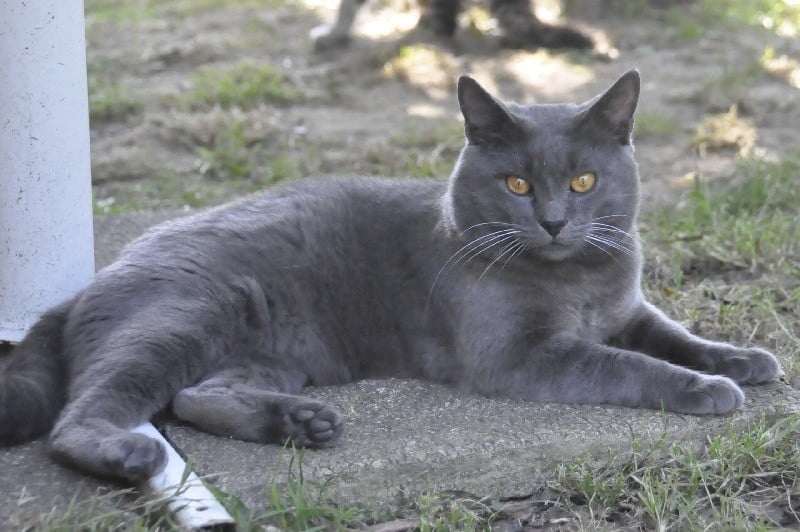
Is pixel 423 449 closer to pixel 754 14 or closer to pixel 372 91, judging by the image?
pixel 372 91

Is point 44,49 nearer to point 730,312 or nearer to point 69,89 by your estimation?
point 69,89

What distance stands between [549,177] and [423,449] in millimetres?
807

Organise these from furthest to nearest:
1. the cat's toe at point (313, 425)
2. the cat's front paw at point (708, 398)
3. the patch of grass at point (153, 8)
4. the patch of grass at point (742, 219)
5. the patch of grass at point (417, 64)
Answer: the patch of grass at point (153, 8), the patch of grass at point (417, 64), the patch of grass at point (742, 219), the cat's front paw at point (708, 398), the cat's toe at point (313, 425)

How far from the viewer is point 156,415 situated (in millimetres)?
2629

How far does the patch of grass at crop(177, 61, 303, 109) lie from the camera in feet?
18.8

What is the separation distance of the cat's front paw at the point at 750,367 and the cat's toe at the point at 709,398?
19 cm

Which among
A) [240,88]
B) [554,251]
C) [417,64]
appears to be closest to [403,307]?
[554,251]

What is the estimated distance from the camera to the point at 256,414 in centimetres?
255

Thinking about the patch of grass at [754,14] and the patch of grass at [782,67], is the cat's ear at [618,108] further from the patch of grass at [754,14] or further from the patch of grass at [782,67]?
the patch of grass at [754,14]

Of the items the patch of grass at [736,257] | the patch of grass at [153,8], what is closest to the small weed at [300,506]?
the patch of grass at [736,257]

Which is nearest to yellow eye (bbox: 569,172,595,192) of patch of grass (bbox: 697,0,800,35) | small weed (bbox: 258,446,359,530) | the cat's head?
the cat's head

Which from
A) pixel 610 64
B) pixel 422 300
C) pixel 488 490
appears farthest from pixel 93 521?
pixel 610 64

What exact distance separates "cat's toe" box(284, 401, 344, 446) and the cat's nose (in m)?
0.75

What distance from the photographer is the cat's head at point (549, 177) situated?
2729mm
